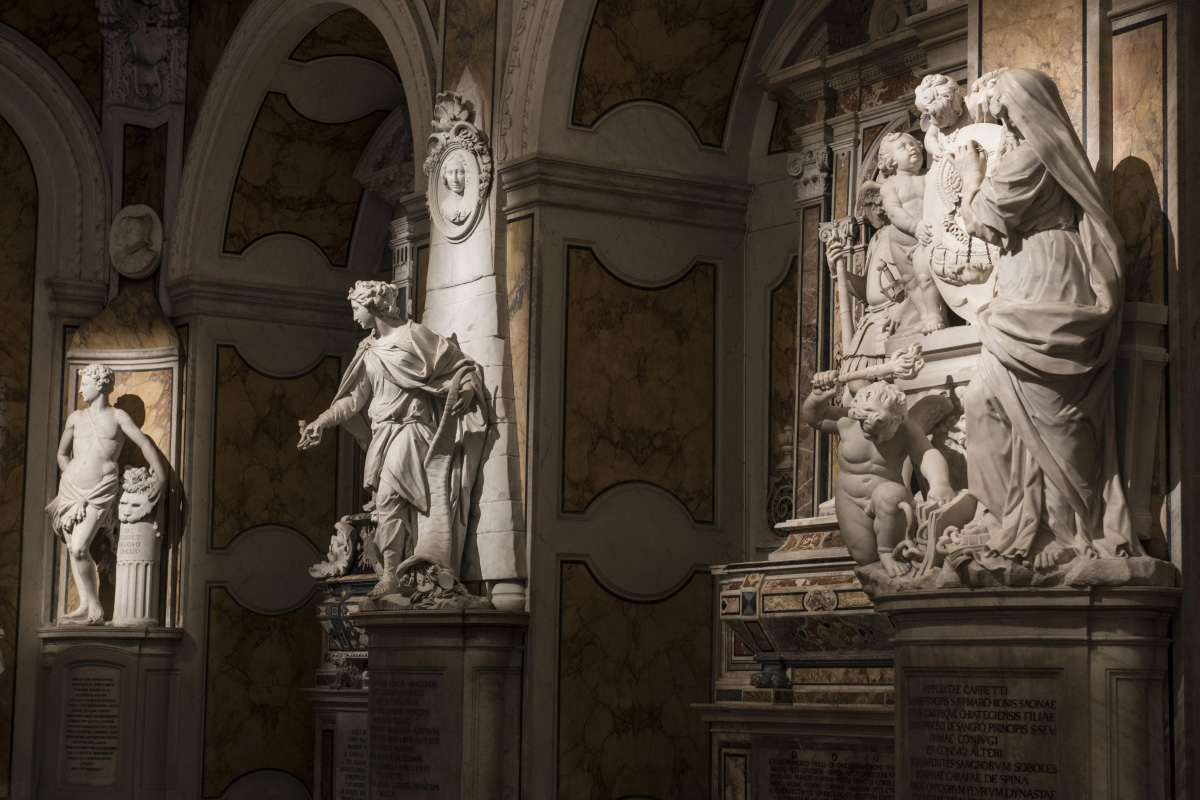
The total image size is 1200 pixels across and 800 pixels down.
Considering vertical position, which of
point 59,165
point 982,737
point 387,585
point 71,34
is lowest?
point 982,737

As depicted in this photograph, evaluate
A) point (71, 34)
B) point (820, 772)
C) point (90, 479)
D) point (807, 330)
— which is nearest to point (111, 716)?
point (90, 479)

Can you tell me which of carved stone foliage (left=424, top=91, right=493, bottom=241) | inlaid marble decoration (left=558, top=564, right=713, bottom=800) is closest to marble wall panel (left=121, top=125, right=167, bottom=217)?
carved stone foliage (left=424, top=91, right=493, bottom=241)

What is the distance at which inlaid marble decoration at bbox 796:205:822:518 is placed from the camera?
9.91m

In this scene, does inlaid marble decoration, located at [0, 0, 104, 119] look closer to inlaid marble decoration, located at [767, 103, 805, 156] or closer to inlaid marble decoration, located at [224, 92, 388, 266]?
inlaid marble decoration, located at [224, 92, 388, 266]

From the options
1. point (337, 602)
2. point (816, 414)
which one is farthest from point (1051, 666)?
point (337, 602)

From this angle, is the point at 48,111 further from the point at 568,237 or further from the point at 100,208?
the point at 568,237

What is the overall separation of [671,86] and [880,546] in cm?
401

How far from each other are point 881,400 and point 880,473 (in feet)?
1.48

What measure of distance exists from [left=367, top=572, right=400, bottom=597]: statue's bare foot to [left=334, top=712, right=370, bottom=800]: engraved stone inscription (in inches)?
87.2

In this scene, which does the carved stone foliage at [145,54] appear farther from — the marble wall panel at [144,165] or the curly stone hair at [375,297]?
the curly stone hair at [375,297]

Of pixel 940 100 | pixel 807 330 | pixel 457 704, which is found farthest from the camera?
pixel 807 330

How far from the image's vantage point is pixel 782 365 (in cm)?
1031

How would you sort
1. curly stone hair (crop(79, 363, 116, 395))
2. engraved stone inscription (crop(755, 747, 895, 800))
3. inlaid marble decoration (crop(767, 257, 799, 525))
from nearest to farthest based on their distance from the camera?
engraved stone inscription (crop(755, 747, 895, 800)) → inlaid marble decoration (crop(767, 257, 799, 525)) → curly stone hair (crop(79, 363, 116, 395))

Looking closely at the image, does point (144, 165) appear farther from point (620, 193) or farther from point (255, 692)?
point (620, 193)
